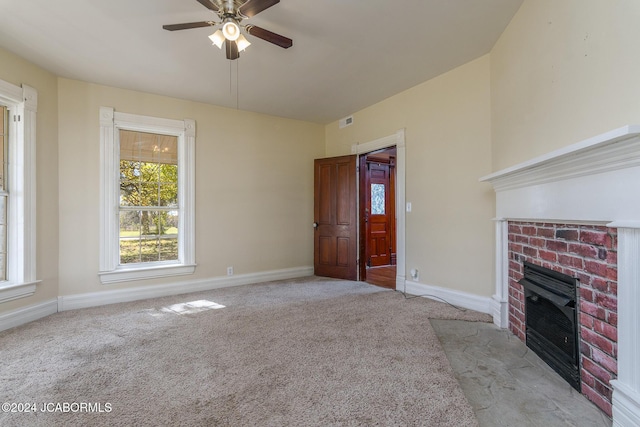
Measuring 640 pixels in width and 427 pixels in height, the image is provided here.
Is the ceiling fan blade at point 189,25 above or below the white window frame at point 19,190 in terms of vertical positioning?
above

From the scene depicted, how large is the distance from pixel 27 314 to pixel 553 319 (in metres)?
4.76

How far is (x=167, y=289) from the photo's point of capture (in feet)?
13.0

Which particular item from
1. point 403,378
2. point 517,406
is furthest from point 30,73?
point 517,406

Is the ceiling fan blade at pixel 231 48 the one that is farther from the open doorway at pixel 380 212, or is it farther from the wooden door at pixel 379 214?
the wooden door at pixel 379 214

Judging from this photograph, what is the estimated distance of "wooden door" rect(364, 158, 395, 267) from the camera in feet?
20.5

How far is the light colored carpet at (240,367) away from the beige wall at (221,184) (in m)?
1.03

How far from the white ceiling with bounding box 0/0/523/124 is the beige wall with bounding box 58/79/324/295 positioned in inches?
11.3

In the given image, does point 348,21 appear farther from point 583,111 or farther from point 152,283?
point 152,283

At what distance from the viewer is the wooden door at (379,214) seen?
6.26 meters

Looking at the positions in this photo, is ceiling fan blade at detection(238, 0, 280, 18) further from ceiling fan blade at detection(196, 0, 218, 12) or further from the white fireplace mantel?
the white fireplace mantel

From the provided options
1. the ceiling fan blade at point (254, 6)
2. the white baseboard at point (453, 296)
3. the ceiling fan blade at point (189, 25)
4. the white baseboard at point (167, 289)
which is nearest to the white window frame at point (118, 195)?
the white baseboard at point (167, 289)

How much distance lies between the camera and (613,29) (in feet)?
4.80

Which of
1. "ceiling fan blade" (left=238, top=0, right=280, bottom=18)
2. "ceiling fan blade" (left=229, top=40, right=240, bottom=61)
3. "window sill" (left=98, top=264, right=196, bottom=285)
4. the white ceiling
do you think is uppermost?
the white ceiling

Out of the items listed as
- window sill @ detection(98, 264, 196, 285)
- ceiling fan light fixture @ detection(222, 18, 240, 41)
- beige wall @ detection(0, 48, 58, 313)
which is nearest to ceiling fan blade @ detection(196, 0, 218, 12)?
ceiling fan light fixture @ detection(222, 18, 240, 41)
